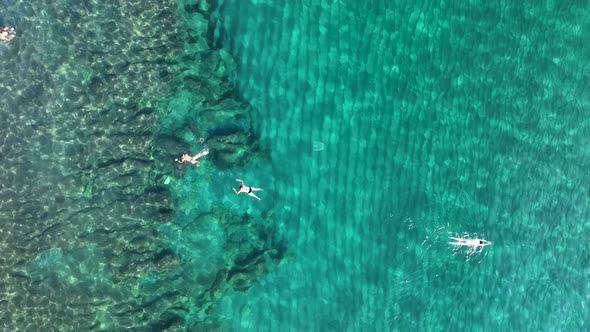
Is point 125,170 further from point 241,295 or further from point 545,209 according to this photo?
point 545,209

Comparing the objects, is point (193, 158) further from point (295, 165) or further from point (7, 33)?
point (7, 33)

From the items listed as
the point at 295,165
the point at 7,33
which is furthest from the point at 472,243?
the point at 7,33

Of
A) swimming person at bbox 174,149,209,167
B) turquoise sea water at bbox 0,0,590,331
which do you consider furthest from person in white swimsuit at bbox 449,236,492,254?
swimming person at bbox 174,149,209,167

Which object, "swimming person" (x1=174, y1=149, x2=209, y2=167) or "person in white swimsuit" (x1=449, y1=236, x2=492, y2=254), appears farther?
"person in white swimsuit" (x1=449, y1=236, x2=492, y2=254)

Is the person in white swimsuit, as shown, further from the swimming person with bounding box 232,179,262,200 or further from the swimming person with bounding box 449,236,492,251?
the swimming person with bounding box 232,179,262,200

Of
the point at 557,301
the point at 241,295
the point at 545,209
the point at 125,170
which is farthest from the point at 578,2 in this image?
the point at 125,170

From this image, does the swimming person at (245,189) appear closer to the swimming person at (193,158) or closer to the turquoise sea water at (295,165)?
the turquoise sea water at (295,165)
